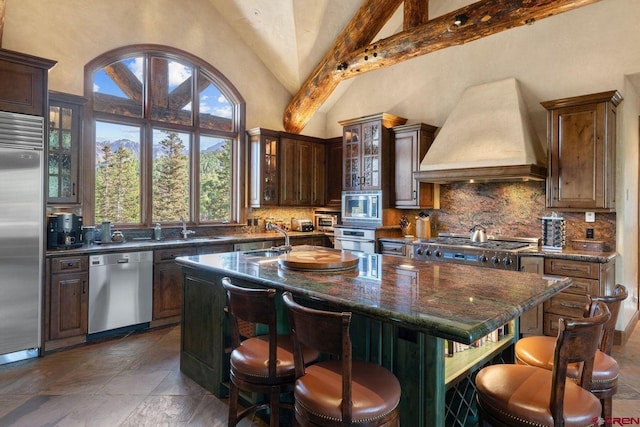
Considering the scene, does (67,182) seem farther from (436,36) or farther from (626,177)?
(626,177)

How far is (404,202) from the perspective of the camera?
5.60 meters

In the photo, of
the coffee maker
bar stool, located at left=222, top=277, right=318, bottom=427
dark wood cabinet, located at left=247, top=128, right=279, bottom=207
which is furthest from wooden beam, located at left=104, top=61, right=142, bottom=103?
bar stool, located at left=222, top=277, right=318, bottom=427

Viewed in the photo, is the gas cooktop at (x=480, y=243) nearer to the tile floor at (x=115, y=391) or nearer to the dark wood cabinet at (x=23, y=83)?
the tile floor at (x=115, y=391)

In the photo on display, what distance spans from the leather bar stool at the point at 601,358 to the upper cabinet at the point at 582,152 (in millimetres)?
2348

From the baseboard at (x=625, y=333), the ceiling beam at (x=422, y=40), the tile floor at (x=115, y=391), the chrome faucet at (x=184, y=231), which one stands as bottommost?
A: the tile floor at (x=115, y=391)

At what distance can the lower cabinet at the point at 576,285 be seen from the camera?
12.2ft

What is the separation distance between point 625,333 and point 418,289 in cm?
362

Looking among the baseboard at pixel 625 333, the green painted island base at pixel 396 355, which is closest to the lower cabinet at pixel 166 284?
the green painted island base at pixel 396 355

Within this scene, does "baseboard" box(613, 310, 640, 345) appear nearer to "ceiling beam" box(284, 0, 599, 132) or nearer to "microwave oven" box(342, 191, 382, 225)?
"microwave oven" box(342, 191, 382, 225)

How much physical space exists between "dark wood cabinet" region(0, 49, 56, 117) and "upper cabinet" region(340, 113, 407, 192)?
3.94m

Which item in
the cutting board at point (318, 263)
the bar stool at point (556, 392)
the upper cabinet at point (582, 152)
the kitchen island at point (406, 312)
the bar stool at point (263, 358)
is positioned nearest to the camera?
the bar stool at point (556, 392)

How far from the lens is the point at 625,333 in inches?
162

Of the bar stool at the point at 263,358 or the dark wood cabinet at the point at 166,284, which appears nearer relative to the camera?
the bar stool at the point at 263,358

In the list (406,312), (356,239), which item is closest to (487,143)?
(356,239)
